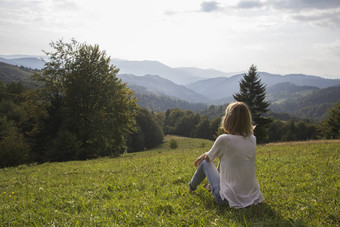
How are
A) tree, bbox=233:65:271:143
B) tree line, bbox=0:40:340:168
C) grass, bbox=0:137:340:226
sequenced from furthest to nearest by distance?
tree, bbox=233:65:271:143
tree line, bbox=0:40:340:168
grass, bbox=0:137:340:226

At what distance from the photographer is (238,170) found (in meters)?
5.06

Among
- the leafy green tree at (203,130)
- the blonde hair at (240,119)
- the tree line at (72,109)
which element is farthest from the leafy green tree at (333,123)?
the leafy green tree at (203,130)

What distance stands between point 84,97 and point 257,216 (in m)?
31.3

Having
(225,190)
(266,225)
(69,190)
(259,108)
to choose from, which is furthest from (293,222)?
(259,108)

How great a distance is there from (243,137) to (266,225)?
1.84 m

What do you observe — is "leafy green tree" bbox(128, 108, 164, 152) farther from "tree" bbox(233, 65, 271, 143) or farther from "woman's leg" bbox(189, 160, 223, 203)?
"woman's leg" bbox(189, 160, 223, 203)

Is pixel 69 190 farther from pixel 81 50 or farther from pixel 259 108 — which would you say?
pixel 259 108

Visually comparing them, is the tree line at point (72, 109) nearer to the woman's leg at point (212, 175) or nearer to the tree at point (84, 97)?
the tree at point (84, 97)

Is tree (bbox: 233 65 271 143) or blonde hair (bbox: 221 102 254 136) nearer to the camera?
blonde hair (bbox: 221 102 254 136)

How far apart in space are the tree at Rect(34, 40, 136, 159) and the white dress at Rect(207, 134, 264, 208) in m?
27.7

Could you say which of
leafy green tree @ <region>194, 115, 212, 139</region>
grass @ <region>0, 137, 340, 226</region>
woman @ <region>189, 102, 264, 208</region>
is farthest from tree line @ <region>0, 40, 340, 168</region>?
leafy green tree @ <region>194, 115, 212, 139</region>

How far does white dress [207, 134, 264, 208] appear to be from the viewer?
16.5 feet

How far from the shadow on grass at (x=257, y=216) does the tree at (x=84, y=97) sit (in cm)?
2790

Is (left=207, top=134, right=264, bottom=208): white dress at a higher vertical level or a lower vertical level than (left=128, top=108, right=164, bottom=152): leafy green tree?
higher
